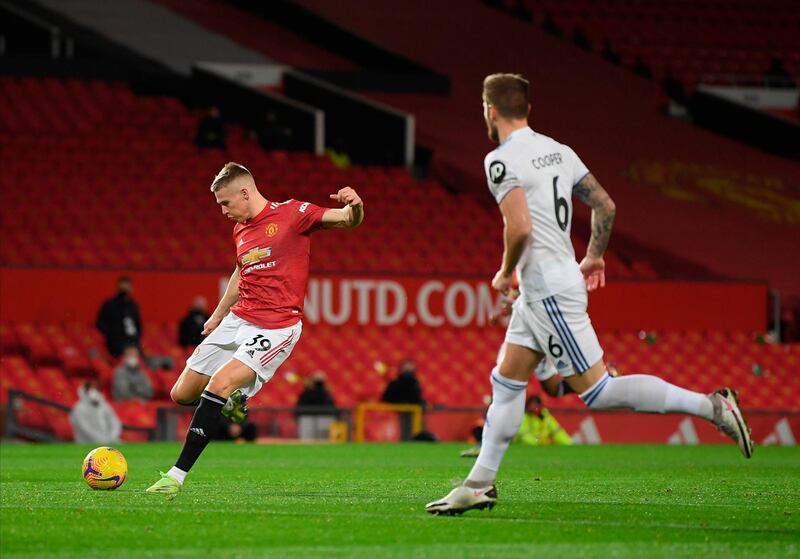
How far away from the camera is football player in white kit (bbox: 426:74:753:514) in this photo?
6.86 meters

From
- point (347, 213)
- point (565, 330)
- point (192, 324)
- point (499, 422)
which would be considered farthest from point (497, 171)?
point (192, 324)

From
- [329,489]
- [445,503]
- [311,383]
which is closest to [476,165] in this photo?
A: [311,383]

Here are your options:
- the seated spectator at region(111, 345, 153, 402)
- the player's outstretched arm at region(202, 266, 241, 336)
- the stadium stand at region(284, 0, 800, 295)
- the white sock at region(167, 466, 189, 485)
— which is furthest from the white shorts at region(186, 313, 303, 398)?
the stadium stand at region(284, 0, 800, 295)

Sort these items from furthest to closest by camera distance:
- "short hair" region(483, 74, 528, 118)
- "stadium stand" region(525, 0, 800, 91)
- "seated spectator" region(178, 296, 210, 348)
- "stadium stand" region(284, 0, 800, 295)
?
"stadium stand" region(525, 0, 800, 91), "stadium stand" region(284, 0, 800, 295), "seated spectator" region(178, 296, 210, 348), "short hair" region(483, 74, 528, 118)

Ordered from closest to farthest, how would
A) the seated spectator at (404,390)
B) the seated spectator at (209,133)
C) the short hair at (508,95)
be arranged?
the short hair at (508,95)
the seated spectator at (404,390)
the seated spectator at (209,133)

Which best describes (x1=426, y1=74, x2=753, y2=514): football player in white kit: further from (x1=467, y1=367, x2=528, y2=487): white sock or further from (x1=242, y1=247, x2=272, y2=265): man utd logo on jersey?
(x1=242, y1=247, x2=272, y2=265): man utd logo on jersey

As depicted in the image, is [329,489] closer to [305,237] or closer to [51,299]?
[305,237]

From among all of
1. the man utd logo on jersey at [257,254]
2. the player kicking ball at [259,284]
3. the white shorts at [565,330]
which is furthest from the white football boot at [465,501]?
the man utd logo on jersey at [257,254]

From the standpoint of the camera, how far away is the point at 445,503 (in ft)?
23.5

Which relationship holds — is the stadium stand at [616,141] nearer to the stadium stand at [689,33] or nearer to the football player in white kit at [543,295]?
the stadium stand at [689,33]

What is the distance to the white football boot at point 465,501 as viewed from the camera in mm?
7098

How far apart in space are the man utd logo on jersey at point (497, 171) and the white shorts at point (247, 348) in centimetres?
217

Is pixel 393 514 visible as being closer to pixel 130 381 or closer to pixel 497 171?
pixel 497 171

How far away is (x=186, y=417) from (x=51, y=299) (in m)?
2.98
